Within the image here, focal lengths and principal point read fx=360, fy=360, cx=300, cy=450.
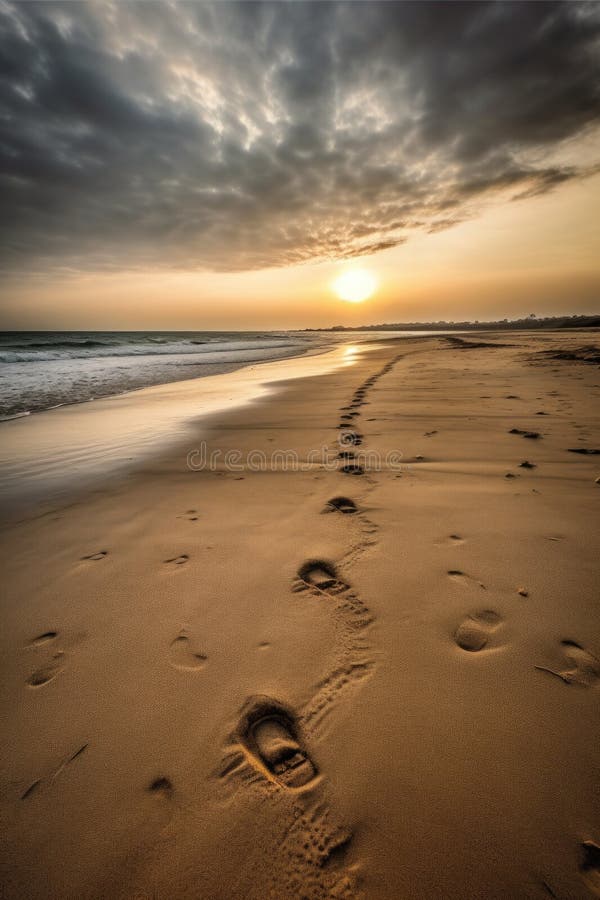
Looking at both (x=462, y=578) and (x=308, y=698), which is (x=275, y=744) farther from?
(x=462, y=578)

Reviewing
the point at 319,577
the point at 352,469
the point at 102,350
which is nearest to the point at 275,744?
the point at 319,577

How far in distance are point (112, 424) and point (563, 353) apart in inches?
586

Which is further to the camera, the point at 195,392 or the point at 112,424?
the point at 195,392

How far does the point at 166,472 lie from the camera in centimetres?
405

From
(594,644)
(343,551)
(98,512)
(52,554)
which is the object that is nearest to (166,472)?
(98,512)

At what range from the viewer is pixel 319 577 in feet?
7.20

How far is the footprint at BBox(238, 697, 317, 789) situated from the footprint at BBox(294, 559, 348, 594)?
0.68 meters

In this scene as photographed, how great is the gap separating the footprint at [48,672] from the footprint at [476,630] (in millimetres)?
1862

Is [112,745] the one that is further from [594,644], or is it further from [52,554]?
[594,644]

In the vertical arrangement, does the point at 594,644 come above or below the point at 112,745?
above

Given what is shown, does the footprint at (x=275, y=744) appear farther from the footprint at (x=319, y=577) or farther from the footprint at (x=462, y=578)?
the footprint at (x=462, y=578)

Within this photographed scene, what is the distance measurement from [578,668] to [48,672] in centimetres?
234

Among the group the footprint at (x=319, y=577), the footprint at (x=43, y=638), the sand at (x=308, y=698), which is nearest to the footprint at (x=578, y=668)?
the sand at (x=308, y=698)

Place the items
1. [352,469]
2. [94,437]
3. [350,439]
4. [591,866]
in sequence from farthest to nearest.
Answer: [94,437] → [350,439] → [352,469] → [591,866]
